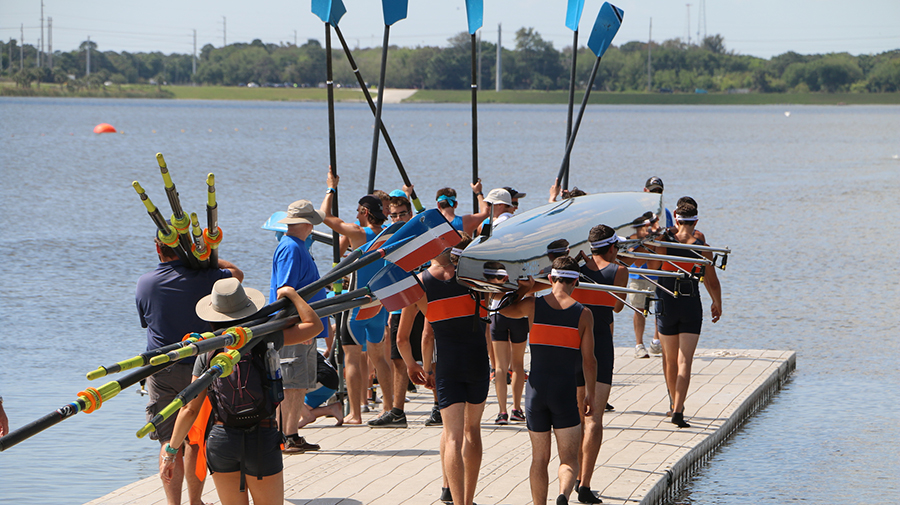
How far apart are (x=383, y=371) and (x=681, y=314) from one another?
2.52m

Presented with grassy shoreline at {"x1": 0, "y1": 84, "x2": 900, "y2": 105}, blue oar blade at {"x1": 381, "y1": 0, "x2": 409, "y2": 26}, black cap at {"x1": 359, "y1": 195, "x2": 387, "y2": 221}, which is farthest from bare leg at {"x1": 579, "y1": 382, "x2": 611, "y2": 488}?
grassy shoreline at {"x1": 0, "y1": 84, "x2": 900, "y2": 105}

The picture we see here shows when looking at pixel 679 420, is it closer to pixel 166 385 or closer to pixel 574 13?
pixel 166 385

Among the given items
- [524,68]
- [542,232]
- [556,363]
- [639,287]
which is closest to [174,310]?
[556,363]

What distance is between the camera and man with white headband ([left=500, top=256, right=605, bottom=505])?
5582 mm

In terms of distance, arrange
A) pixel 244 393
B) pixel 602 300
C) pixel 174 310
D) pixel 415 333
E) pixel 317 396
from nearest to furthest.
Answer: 1. pixel 244 393
2. pixel 174 310
3. pixel 602 300
4. pixel 317 396
5. pixel 415 333

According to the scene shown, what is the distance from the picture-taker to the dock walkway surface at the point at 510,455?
6254mm

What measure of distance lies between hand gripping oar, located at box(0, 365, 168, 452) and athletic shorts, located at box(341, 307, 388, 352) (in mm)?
3932

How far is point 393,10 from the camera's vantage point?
9375mm

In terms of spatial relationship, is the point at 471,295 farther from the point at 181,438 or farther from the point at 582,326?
the point at 181,438

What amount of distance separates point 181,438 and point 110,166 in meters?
48.2

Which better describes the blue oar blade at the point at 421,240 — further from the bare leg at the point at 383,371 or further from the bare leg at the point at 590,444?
the bare leg at the point at 383,371

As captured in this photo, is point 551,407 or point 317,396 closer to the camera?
point 551,407

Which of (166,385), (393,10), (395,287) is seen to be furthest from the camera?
(393,10)

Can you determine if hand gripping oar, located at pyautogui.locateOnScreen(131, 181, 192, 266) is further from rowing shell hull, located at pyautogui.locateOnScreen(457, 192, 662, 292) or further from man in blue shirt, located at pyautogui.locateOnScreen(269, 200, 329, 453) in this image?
rowing shell hull, located at pyautogui.locateOnScreen(457, 192, 662, 292)
